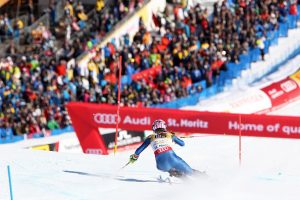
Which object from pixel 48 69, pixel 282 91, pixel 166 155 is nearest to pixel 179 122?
pixel 166 155

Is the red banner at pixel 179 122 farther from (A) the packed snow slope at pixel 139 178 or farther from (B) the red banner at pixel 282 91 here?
(B) the red banner at pixel 282 91

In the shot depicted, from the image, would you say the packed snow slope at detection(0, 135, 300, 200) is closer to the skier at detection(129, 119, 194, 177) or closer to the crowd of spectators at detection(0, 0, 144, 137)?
the skier at detection(129, 119, 194, 177)

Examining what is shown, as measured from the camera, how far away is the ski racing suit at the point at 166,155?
13.5m

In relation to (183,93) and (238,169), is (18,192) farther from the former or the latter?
(183,93)

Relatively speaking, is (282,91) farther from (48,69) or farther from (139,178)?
(139,178)

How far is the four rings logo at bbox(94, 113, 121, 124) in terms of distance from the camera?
59.1 feet

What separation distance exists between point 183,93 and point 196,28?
308cm

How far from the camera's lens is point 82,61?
27812mm

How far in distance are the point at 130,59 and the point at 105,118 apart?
9.04 m

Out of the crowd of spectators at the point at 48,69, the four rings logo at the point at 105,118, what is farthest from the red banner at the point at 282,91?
the four rings logo at the point at 105,118

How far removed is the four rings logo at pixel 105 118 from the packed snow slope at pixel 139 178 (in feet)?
4.08

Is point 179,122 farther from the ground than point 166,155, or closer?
farther from the ground

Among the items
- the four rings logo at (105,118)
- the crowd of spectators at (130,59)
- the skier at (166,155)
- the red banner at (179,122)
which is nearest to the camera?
the skier at (166,155)

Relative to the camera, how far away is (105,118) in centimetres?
1811
